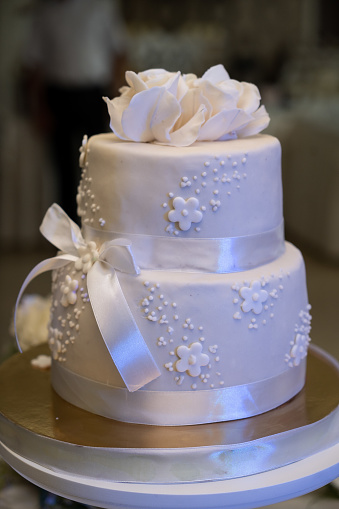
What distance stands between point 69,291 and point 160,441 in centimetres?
30

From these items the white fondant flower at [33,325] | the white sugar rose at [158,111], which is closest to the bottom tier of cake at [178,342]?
the white sugar rose at [158,111]

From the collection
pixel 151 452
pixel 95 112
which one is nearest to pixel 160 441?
pixel 151 452

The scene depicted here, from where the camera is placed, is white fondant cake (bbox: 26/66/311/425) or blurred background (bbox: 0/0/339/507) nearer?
white fondant cake (bbox: 26/66/311/425)

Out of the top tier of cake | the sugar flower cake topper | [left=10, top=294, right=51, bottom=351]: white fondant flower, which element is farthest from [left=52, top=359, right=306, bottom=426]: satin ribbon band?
[left=10, top=294, right=51, bottom=351]: white fondant flower

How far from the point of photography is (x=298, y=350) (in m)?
1.26

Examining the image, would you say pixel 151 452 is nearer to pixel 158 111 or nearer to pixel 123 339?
pixel 123 339

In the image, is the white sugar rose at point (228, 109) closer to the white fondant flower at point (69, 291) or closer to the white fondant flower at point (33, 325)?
the white fondant flower at point (69, 291)

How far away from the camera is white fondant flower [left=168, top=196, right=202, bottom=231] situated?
1138 mm

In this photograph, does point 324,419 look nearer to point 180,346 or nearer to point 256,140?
point 180,346

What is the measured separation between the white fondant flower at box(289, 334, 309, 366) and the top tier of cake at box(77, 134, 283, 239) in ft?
0.70

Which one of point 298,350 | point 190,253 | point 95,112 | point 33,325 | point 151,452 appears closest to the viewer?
point 151,452

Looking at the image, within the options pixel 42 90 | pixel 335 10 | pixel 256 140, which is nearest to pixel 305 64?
pixel 335 10

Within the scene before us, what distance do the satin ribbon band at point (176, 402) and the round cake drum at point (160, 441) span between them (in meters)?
0.02

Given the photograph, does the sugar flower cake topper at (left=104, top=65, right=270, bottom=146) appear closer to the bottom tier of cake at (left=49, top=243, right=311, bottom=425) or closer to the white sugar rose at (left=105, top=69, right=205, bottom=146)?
the white sugar rose at (left=105, top=69, right=205, bottom=146)
